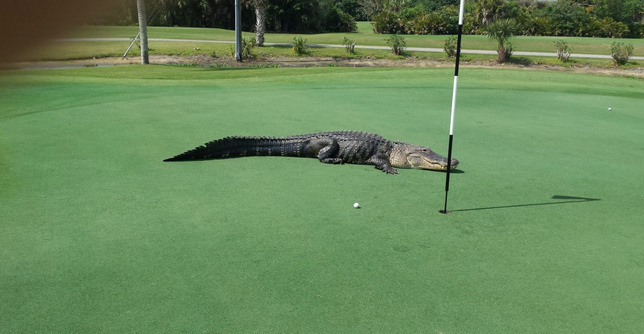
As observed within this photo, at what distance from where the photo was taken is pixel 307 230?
4.77m

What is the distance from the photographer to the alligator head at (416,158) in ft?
22.1

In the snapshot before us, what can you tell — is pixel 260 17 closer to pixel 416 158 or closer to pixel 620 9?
pixel 416 158

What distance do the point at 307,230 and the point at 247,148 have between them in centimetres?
276

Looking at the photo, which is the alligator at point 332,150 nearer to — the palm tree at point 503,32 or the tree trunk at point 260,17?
the palm tree at point 503,32

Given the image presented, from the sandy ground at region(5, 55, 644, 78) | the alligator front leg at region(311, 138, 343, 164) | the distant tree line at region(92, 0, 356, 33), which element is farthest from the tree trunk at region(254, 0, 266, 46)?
the alligator front leg at region(311, 138, 343, 164)

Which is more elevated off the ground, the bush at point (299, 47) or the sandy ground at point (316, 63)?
the bush at point (299, 47)

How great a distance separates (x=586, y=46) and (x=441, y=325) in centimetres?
2960

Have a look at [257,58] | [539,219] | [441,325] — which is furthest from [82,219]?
[257,58]

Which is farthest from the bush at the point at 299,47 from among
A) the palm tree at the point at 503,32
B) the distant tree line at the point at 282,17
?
the distant tree line at the point at 282,17

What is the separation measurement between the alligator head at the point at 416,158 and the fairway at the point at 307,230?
17 centimetres

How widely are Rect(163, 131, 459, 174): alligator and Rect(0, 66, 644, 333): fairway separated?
175 millimetres

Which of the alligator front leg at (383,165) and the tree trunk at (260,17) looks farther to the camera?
the tree trunk at (260,17)

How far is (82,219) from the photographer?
16.1 ft

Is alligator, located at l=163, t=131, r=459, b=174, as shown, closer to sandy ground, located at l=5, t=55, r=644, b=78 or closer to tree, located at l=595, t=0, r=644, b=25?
sandy ground, located at l=5, t=55, r=644, b=78
